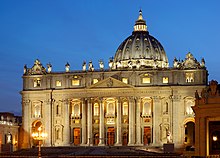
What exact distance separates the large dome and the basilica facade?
16.7 metres

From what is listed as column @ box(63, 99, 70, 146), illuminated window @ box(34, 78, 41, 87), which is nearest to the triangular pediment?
column @ box(63, 99, 70, 146)

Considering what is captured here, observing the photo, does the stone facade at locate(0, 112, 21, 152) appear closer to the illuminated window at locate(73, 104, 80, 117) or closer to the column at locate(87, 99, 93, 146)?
the illuminated window at locate(73, 104, 80, 117)

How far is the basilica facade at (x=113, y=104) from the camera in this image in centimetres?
11525

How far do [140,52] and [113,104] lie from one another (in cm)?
2534

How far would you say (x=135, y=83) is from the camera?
117812 millimetres

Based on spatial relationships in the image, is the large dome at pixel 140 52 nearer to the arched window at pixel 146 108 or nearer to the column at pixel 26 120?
the arched window at pixel 146 108

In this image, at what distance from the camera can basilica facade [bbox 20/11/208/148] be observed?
378ft

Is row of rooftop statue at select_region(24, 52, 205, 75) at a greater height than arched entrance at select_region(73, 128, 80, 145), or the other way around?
row of rooftop statue at select_region(24, 52, 205, 75)

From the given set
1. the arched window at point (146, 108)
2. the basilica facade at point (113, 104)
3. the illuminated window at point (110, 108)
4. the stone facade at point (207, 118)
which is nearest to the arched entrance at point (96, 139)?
the basilica facade at point (113, 104)

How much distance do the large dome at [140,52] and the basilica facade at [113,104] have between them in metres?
16.7

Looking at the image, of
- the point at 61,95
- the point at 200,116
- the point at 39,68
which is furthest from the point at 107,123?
the point at 200,116

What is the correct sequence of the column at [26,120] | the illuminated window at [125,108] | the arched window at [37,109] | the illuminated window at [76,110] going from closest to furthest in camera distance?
1. the illuminated window at [125,108]
2. the illuminated window at [76,110]
3. the column at [26,120]
4. the arched window at [37,109]

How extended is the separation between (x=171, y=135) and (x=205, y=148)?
65.7 m

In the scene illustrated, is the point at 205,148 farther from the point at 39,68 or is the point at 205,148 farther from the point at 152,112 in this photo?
the point at 39,68
